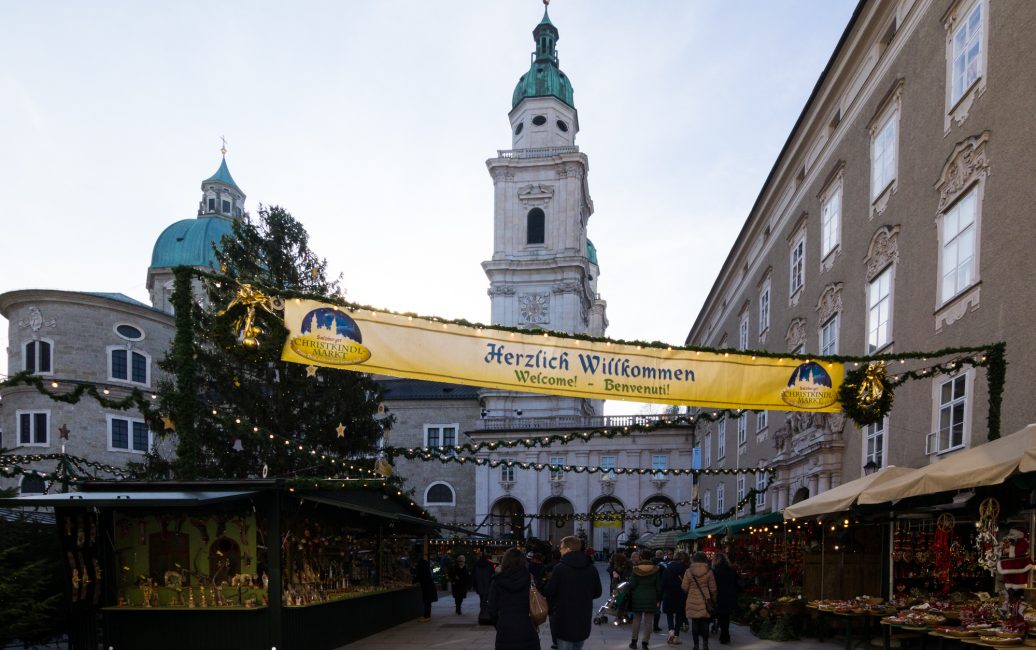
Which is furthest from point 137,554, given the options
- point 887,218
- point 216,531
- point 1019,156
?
point 887,218

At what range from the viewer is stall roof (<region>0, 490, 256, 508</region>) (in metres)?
9.52

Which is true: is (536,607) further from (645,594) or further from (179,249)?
(179,249)

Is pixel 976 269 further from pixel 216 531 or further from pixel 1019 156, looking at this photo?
pixel 216 531

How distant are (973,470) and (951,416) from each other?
5071 millimetres

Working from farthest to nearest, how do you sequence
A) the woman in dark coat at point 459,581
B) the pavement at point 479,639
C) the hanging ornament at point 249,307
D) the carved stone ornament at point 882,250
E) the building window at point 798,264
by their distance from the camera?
the building window at point 798,264
the woman in dark coat at point 459,581
the carved stone ornament at point 882,250
the pavement at point 479,639
the hanging ornament at point 249,307

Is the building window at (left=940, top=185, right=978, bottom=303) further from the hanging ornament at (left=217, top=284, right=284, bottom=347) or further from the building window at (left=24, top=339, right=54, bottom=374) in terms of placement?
the building window at (left=24, top=339, right=54, bottom=374)

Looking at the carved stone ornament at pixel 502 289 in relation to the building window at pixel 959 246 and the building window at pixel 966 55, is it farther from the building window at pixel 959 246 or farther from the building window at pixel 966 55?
the building window at pixel 966 55

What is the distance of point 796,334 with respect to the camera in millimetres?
22359

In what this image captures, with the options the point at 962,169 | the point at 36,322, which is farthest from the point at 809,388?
the point at 36,322

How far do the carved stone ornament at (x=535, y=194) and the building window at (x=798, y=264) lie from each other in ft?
117

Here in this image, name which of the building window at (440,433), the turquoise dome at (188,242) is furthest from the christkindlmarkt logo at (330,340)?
the turquoise dome at (188,242)

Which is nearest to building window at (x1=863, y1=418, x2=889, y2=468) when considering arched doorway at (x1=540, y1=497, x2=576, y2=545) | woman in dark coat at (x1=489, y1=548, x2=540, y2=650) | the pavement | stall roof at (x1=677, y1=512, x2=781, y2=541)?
stall roof at (x1=677, y1=512, x2=781, y2=541)

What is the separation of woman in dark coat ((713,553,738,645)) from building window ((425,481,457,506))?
41.8 metres

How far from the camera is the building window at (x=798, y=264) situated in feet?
72.4
